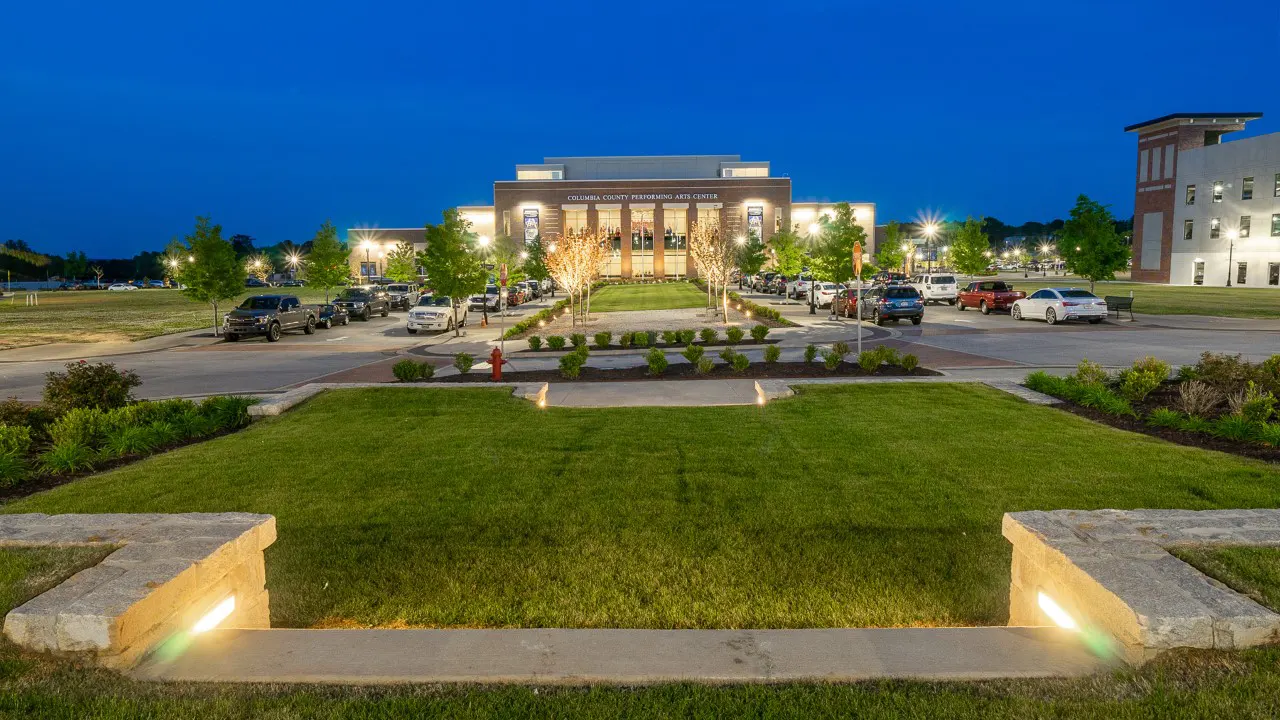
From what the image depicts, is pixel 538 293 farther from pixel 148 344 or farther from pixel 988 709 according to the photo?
pixel 988 709

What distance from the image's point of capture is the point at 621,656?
3705 mm

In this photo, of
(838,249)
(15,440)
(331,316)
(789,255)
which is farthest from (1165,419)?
(789,255)

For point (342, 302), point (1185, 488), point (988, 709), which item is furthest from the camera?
point (342, 302)

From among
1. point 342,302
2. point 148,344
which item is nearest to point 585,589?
point 148,344

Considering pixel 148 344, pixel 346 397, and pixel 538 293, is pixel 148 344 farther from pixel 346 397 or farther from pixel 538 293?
pixel 538 293

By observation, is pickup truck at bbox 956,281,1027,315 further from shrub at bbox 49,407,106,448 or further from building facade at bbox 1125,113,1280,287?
building facade at bbox 1125,113,1280,287

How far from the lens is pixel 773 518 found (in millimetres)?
6379

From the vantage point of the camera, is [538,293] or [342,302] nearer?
[342,302]

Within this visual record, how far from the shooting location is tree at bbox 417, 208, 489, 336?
3083cm

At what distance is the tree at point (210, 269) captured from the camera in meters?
31.3

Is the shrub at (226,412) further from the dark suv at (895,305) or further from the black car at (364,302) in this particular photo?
the black car at (364,302)

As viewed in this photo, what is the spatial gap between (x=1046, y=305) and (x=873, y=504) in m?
29.3

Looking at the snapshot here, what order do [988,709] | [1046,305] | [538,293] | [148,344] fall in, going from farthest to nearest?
[538,293] < [1046,305] < [148,344] < [988,709]

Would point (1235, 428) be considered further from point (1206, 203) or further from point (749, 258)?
point (1206, 203)
